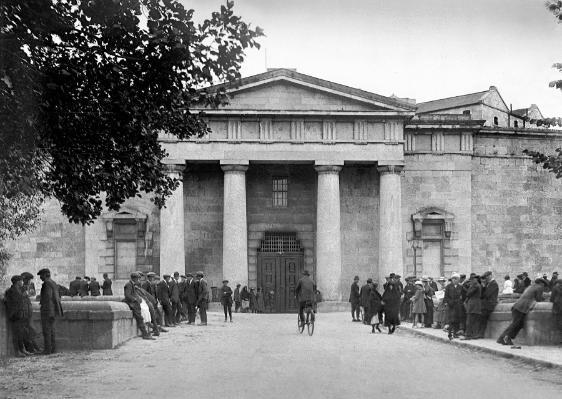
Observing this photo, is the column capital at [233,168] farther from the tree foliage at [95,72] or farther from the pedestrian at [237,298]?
the tree foliage at [95,72]

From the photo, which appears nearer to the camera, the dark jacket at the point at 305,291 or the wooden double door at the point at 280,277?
the dark jacket at the point at 305,291

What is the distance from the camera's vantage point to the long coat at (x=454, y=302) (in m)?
26.3

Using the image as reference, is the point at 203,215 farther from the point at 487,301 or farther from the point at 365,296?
the point at 487,301

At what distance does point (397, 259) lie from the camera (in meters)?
47.0

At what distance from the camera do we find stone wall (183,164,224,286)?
162 feet

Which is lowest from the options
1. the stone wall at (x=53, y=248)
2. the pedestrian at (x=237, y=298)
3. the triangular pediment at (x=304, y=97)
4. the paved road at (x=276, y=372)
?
the paved road at (x=276, y=372)

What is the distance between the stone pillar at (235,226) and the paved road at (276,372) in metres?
20.8

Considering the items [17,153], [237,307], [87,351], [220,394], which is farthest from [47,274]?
[237,307]

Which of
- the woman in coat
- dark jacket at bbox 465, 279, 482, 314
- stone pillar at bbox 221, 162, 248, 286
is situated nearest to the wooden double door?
stone pillar at bbox 221, 162, 248, 286

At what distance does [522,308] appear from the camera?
22.3 metres

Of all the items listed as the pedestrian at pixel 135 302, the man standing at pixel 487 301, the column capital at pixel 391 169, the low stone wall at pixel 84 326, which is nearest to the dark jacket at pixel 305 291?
the pedestrian at pixel 135 302

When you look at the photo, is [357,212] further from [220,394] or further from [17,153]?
[220,394]

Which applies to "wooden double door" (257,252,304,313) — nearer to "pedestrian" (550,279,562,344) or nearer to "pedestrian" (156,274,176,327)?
"pedestrian" (156,274,176,327)

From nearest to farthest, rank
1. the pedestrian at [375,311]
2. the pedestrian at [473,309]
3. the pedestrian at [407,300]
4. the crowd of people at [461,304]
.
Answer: the crowd of people at [461,304] < the pedestrian at [473,309] < the pedestrian at [375,311] < the pedestrian at [407,300]
